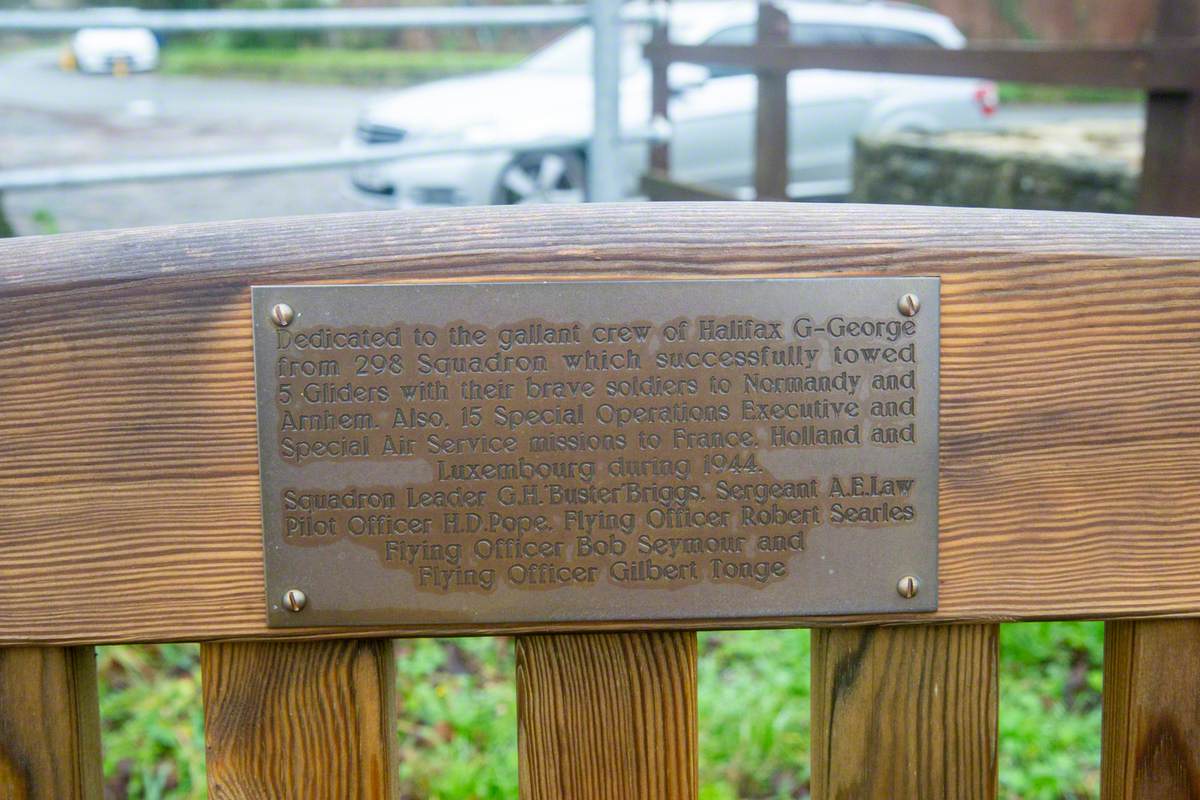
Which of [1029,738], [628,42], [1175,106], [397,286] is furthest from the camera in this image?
[628,42]

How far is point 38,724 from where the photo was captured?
3.11ft

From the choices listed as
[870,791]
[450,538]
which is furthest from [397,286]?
[870,791]

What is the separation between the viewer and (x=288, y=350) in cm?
90

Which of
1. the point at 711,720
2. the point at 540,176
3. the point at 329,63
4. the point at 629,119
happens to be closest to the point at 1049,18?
the point at 329,63

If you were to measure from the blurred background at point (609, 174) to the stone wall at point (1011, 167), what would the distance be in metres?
0.01

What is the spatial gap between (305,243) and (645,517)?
318mm

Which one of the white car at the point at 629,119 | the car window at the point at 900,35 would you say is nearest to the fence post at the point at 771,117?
the white car at the point at 629,119

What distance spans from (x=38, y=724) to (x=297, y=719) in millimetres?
197

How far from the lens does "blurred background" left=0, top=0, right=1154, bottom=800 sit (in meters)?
2.24

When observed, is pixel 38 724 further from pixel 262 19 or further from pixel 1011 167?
pixel 1011 167

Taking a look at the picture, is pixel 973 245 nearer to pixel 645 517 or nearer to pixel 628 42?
pixel 645 517

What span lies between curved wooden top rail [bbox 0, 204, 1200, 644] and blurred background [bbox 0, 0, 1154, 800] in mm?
1173

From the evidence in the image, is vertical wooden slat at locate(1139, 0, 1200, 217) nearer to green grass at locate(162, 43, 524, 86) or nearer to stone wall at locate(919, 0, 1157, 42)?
green grass at locate(162, 43, 524, 86)

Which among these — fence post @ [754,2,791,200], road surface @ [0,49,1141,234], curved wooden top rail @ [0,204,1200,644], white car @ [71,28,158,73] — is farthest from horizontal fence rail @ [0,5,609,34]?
white car @ [71,28,158,73]
